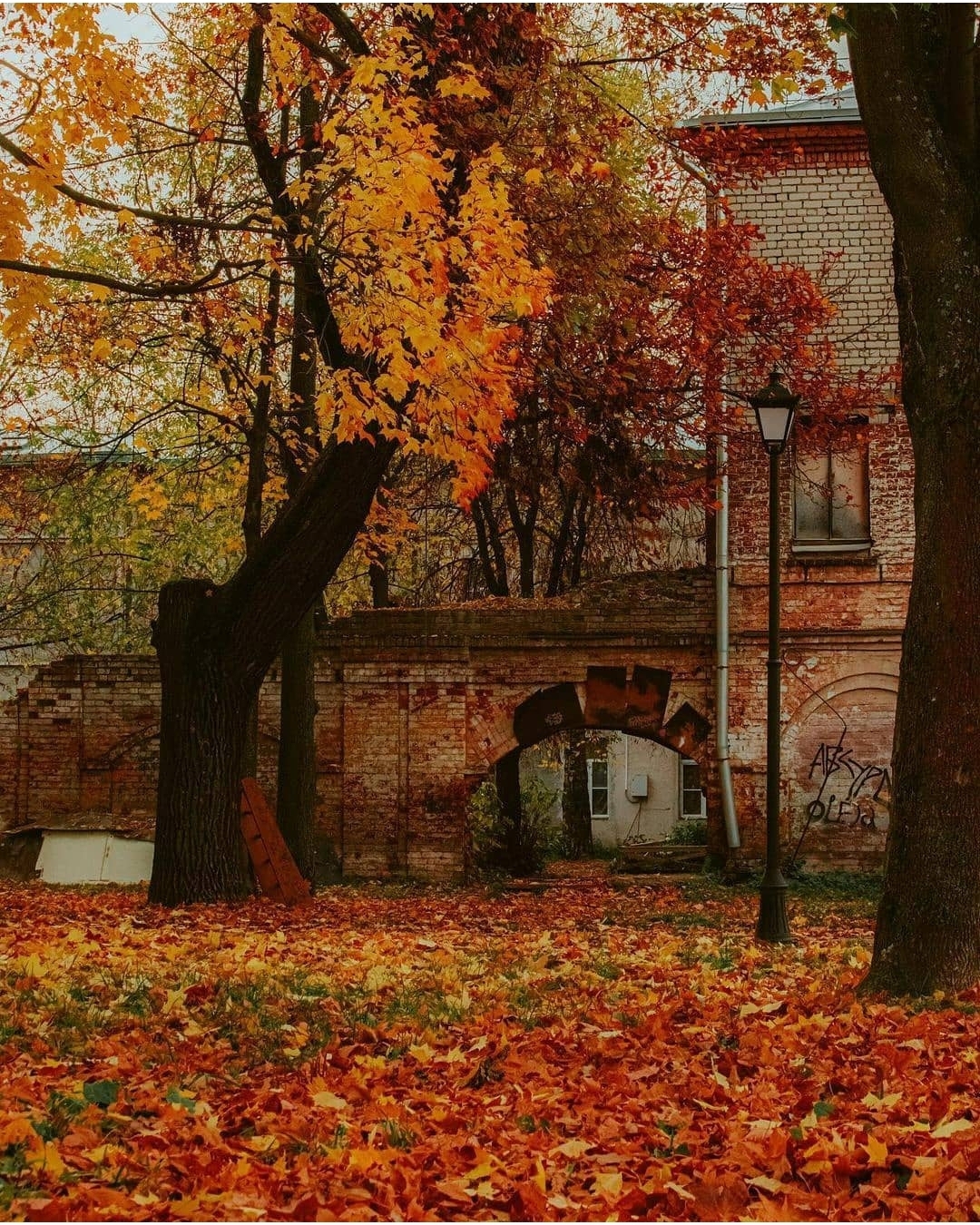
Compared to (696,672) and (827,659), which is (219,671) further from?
(827,659)

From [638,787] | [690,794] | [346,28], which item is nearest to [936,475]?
[346,28]

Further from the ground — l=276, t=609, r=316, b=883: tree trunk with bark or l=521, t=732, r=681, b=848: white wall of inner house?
l=276, t=609, r=316, b=883: tree trunk with bark

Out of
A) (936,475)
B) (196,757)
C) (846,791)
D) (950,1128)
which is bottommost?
(950,1128)

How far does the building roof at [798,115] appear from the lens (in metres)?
19.2

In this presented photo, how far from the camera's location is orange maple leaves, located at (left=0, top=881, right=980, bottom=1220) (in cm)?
398

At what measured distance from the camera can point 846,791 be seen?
1891 cm

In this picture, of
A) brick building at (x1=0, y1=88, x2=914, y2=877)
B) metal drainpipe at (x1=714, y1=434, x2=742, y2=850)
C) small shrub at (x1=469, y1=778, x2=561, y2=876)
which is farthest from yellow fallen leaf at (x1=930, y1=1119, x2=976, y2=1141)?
small shrub at (x1=469, y1=778, x2=561, y2=876)

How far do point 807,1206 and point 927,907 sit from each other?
11.3 ft

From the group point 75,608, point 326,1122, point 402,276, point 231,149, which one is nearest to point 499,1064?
point 326,1122

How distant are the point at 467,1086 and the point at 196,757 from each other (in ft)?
23.4

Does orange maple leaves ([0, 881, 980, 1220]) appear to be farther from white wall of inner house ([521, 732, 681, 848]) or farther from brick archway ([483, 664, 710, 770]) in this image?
white wall of inner house ([521, 732, 681, 848])

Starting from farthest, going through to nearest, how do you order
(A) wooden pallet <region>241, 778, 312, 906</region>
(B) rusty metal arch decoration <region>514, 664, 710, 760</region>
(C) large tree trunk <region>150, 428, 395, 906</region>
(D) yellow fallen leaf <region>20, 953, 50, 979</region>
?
(B) rusty metal arch decoration <region>514, 664, 710, 760</region> < (A) wooden pallet <region>241, 778, 312, 906</region> < (C) large tree trunk <region>150, 428, 395, 906</region> < (D) yellow fallen leaf <region>20, 953, 50, 979</region>

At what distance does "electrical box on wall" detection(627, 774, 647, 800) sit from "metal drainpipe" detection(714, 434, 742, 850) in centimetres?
2124

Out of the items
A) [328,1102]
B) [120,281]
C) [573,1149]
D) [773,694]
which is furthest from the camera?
[773,694]
